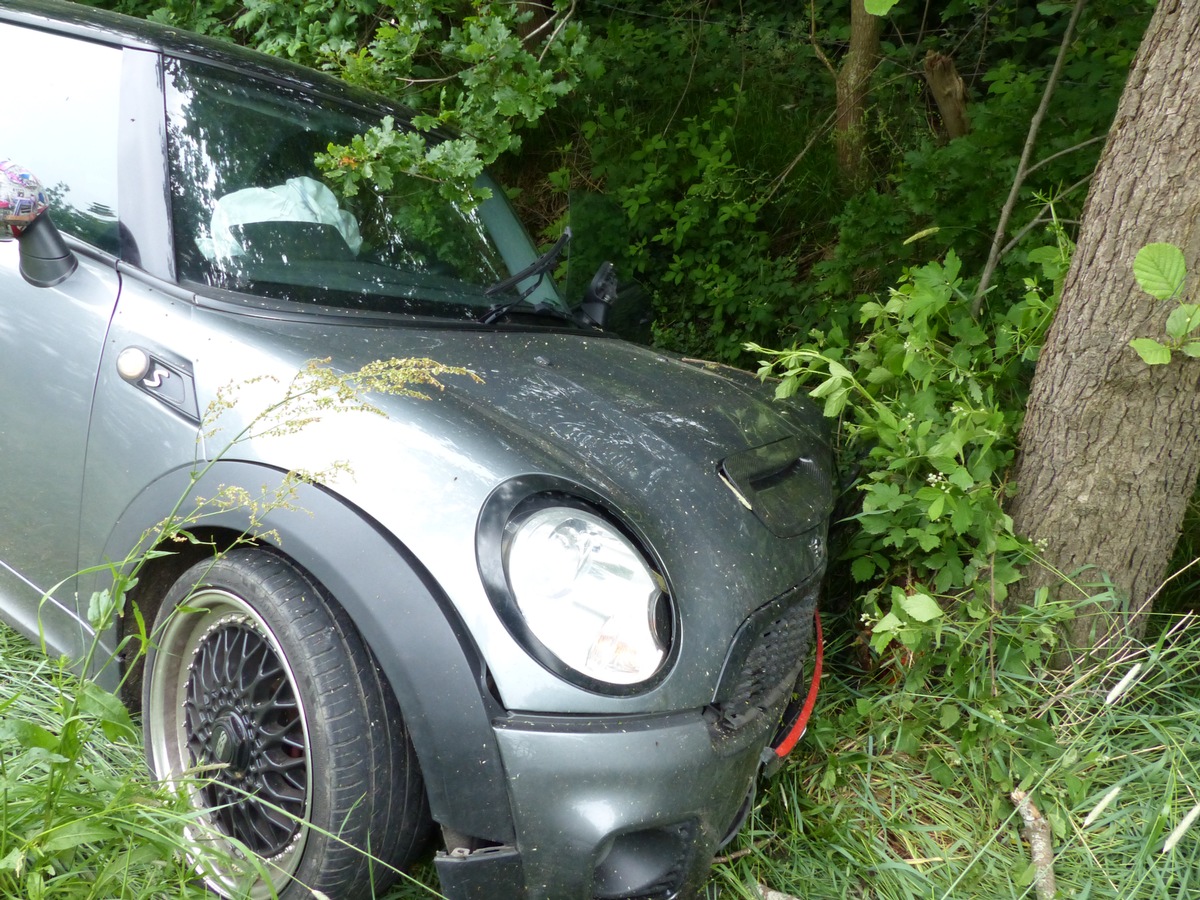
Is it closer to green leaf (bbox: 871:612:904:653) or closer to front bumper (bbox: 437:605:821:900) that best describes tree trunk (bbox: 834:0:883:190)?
green leaf (bbox: 871:612:904:653)

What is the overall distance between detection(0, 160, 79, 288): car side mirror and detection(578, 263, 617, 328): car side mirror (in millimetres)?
1417

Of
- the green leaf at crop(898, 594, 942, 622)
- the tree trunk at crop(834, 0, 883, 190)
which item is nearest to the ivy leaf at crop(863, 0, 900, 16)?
the green leaf at crop(898, 594, 942, 622)

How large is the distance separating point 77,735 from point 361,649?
498mm

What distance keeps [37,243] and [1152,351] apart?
2.36 metres

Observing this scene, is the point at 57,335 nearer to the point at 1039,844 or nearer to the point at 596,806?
the point at 596,806

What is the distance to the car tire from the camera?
1636 millimetres

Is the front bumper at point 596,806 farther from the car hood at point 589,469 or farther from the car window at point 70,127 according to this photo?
the car window at point 70,127

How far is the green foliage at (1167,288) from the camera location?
6.51ft

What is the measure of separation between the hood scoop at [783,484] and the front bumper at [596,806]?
1.69 ft

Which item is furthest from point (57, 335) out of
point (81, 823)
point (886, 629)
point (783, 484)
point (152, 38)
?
point (886, 629)

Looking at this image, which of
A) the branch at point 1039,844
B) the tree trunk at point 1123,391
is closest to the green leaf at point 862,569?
the tree trunk at point 1123,391

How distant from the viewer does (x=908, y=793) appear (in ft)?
7.12

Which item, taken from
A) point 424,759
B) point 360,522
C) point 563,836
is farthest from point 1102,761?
point 360,522

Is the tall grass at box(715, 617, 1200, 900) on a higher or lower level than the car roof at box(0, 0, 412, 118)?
lower
